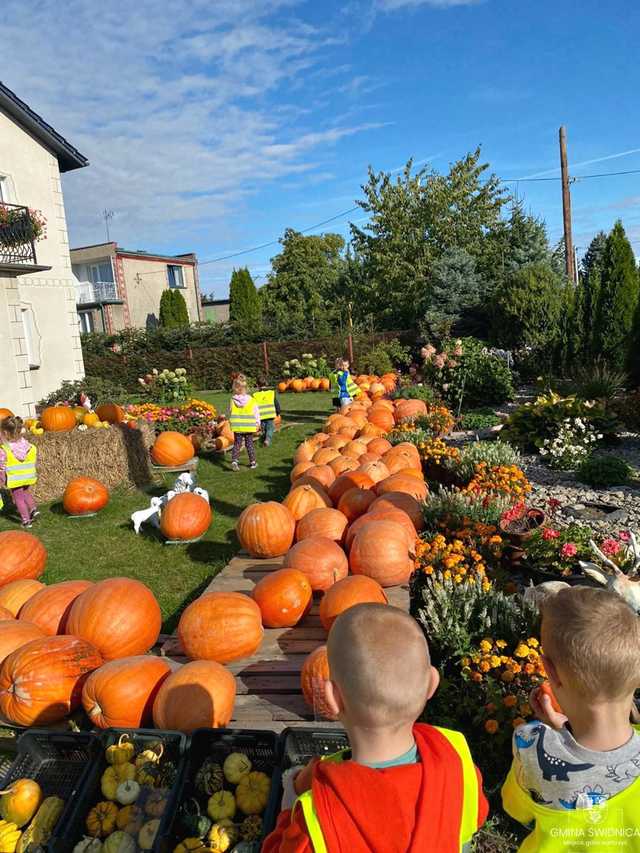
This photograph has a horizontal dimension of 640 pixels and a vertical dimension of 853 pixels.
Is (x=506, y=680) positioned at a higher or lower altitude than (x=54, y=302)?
lower

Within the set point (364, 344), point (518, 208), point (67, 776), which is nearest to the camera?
point (67, 776)

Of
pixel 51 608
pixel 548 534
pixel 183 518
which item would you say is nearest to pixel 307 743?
pixel 51 608

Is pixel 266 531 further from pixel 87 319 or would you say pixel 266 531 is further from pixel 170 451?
pixel 87 319

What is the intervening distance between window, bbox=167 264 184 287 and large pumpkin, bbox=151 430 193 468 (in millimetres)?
38292

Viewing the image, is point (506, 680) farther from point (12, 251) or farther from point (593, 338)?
point (12, 251)

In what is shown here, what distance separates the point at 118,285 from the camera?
4047 centimetres

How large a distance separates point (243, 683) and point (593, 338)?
Result: 520 inches

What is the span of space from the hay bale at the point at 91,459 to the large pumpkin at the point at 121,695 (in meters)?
5.75

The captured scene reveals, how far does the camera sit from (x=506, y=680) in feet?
9.51

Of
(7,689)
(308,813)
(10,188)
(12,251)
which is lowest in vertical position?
(7,689)

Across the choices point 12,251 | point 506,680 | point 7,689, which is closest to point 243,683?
point 7,689

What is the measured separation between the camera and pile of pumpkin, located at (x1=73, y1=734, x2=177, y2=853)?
218 cm

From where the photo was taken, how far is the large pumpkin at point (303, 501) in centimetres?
550

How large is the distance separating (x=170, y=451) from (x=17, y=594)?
5.30 meters
